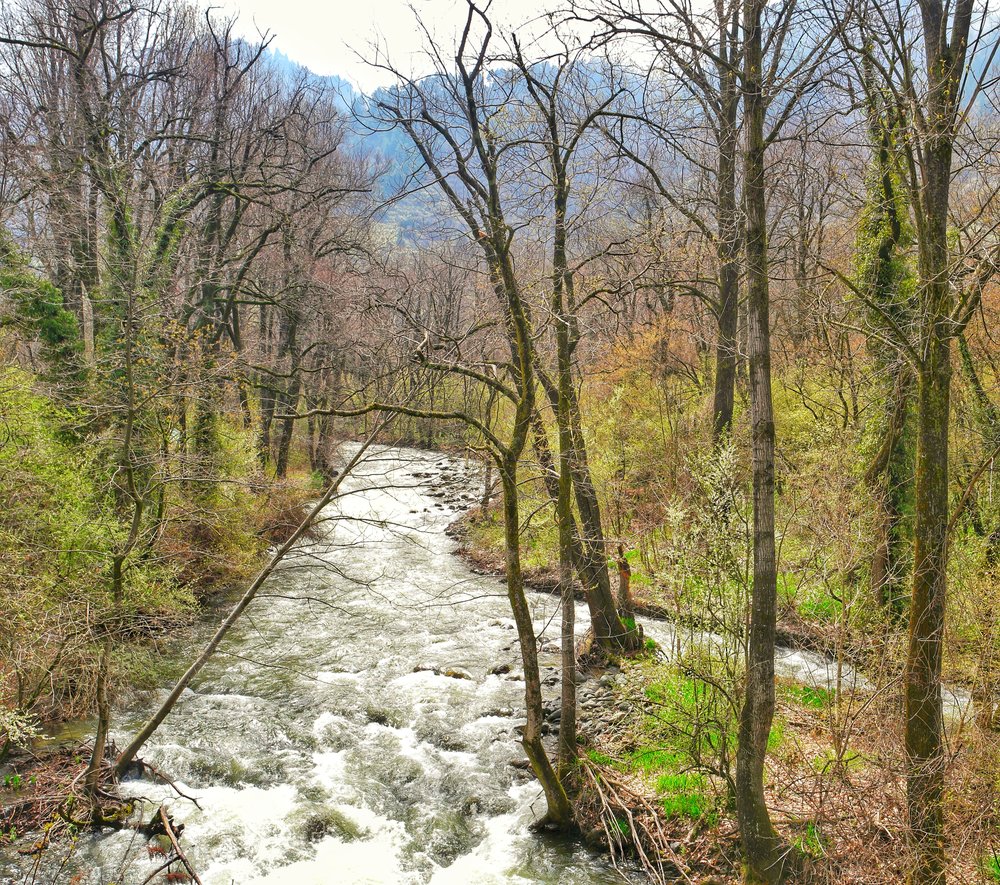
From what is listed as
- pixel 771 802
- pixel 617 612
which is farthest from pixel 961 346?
pixel 771 802

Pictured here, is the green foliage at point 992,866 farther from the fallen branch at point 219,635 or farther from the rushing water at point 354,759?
the fallen branch at point 219,635

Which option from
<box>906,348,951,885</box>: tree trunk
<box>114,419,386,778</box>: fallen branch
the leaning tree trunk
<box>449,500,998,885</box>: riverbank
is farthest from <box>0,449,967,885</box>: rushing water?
the leaning tree trunk

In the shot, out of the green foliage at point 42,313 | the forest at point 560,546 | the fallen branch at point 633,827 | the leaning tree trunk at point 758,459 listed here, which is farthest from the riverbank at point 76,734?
the leaning tree trunk at point 758,459

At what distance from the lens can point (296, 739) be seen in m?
9.09

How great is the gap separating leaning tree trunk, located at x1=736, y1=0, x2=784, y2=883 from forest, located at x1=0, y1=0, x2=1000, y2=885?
3 cm

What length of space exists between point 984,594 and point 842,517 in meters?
1.54

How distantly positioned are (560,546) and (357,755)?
398cm

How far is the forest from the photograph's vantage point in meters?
5.27

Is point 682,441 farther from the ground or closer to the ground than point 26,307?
closer to the ground

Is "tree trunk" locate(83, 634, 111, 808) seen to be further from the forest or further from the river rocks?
the river rocks

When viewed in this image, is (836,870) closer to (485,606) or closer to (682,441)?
(485,606)

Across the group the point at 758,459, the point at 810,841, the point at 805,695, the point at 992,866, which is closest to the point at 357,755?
the point at 810,841

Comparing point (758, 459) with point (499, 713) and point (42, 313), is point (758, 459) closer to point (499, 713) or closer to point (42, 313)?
point (499, 713)

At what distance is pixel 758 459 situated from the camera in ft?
17.0
